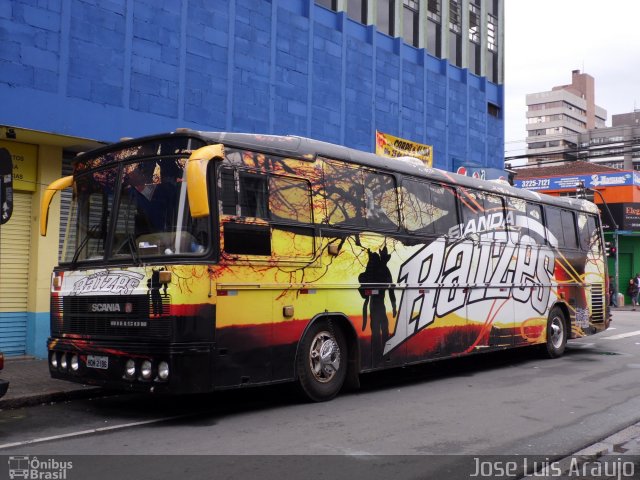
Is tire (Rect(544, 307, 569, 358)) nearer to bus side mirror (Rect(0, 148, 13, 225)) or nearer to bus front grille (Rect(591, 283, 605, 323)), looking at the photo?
bus front grille (Rect(591, 283, 605, 323))

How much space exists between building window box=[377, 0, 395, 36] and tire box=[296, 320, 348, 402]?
12.5 meters

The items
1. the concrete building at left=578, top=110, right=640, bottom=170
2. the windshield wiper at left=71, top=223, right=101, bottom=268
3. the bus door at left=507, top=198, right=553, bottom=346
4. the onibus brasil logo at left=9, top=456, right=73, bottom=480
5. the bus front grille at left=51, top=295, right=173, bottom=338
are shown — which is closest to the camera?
the onibus brasil logo at left=9, top=456, right=73, bottom=480

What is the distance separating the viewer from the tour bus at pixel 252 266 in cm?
722

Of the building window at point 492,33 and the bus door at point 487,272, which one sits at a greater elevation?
the building window at point 492,33

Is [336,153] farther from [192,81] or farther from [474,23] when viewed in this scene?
[474,23]

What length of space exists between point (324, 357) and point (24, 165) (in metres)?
6.79

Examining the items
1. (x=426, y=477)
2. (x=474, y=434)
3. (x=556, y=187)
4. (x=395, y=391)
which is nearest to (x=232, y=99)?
(x=395, y=391)

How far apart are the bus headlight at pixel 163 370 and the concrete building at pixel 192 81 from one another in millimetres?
5736

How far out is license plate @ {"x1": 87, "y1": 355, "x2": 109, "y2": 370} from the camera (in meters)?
7.50

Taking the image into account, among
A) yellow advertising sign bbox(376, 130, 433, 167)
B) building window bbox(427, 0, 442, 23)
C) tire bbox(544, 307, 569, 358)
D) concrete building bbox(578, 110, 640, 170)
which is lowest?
tire bbox(544, 307, 569, 358)

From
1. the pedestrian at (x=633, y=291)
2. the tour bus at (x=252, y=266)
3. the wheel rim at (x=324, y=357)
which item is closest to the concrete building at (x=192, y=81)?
the tour bus at (x=252, y=266)

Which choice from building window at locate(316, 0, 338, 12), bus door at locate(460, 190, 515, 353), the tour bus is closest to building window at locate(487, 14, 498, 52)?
building window at locate(316, 0, 338, 12)

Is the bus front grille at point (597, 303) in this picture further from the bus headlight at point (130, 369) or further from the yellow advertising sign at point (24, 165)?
the yellow advertising sign at point (24, 165)

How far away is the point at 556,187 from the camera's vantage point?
1580 inches
